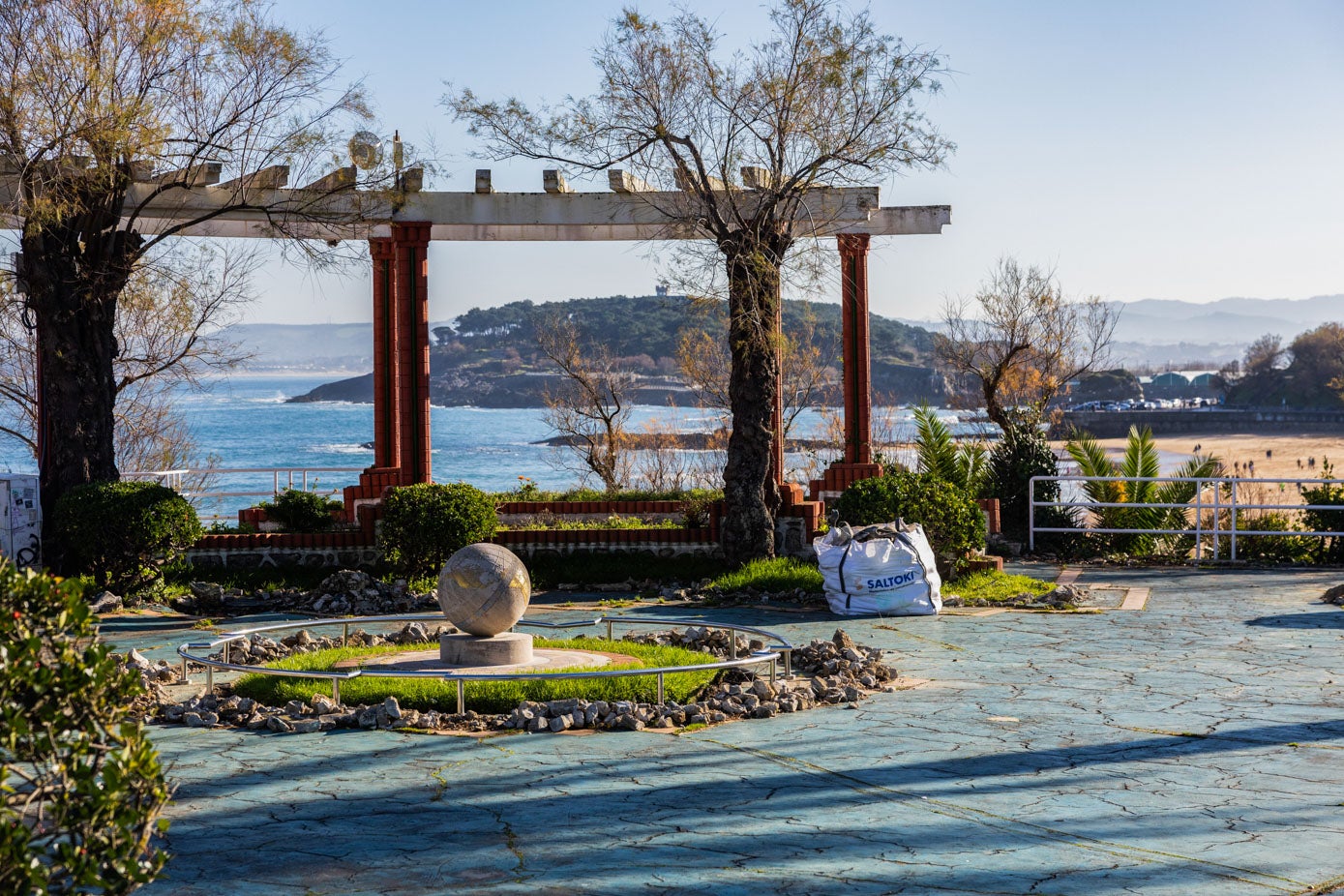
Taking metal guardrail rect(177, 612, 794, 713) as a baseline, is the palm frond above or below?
above

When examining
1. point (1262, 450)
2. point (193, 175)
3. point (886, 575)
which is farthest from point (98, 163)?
point (1262, 450)

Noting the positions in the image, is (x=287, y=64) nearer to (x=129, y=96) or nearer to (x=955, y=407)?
(x=129, y=96)

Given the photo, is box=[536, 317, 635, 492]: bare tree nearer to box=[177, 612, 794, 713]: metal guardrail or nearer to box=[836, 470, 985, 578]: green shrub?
box=[836, 470, 985, 578]: green shrub

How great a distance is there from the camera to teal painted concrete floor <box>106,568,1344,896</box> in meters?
5.41

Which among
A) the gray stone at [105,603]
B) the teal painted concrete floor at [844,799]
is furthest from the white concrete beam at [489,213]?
the teal painted concrete floor at [844,799]

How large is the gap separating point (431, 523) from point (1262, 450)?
66.9 m

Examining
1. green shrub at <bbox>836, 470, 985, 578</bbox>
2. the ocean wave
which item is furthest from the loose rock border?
the ocean wave

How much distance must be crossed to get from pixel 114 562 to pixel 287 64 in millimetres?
5488

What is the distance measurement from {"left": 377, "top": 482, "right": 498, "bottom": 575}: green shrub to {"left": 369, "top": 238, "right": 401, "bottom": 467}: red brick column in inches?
102

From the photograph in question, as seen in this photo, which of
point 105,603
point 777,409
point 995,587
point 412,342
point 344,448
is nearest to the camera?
point 105,603

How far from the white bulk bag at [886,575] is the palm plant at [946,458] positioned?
18.7ft

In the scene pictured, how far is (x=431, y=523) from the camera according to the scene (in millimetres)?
14273

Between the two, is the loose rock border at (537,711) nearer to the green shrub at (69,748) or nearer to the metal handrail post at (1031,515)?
the green shrub at (69,748)

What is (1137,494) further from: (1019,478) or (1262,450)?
(1262,450)
